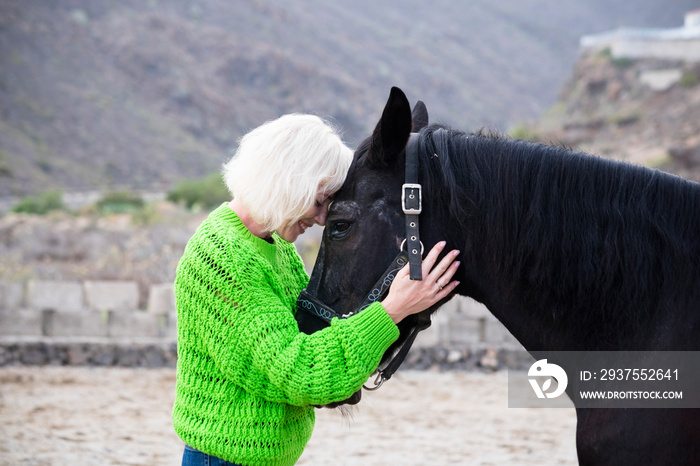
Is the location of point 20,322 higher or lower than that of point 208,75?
lower

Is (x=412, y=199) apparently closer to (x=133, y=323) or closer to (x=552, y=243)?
(x=552, y=243)

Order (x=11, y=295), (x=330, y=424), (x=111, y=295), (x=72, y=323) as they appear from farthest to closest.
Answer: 1. (x=111, y=295)
2. (x=11, y=295)
3. (x=72, y=323)
4. (x=330, y=424)

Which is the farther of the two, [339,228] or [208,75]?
[208,75]

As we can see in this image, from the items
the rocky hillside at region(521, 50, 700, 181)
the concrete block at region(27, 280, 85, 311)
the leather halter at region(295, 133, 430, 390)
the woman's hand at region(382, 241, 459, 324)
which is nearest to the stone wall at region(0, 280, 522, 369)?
the concrete block at region(27, 280, 85, 311)

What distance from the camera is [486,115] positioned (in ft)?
186

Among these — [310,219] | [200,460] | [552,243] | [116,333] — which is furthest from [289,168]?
[116,333]

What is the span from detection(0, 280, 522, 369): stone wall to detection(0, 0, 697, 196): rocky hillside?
38.7ft

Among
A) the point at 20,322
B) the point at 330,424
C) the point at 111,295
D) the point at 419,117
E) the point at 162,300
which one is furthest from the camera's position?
the point at 111,295

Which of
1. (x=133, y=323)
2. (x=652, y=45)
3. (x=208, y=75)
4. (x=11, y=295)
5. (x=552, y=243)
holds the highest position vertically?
(x=208, y=75)

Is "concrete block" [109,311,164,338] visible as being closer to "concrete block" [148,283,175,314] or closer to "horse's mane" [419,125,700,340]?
"concrete block" [148,283,175,314]

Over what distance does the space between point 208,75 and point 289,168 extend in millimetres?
47684

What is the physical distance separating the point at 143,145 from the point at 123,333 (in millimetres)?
30747

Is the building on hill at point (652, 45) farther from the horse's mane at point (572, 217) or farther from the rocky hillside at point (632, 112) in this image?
the horse's mane at point (572, 217)

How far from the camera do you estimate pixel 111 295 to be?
32.9ft
